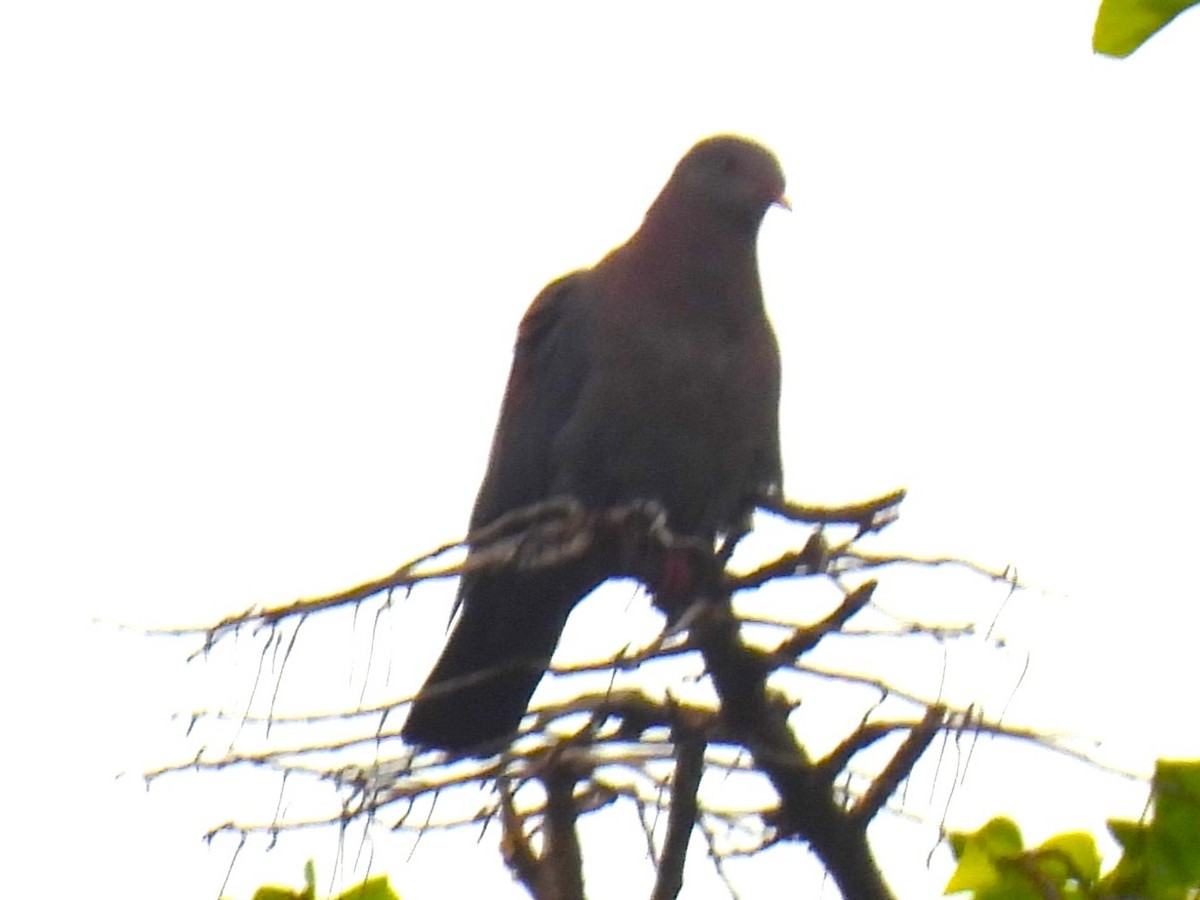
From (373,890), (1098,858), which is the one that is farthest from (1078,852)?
(373,890)

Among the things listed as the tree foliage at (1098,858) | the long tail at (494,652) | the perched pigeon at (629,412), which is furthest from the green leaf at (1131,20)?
the long tail at (494,652)

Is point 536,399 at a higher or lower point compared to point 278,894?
higher

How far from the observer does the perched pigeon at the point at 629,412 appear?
4609 millimetres

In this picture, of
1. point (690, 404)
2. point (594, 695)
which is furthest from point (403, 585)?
point (690, 404)

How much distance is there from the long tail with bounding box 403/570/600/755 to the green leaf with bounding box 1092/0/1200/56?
9.65ft

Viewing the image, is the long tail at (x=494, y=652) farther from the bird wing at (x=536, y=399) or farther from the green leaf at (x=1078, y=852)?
the green leaf at (x=1078, y=852)

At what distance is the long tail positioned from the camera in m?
4.58

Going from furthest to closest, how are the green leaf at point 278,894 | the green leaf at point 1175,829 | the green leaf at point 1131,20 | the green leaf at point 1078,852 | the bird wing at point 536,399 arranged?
the bird wing at point 536,399 < the green leaf at point 278,894 < the green leaf at point 1078,852 < the green leaf at point 1175,829 < the green leaf at point 1131,20

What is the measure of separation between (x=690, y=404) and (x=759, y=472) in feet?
1.01

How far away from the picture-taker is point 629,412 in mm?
4629

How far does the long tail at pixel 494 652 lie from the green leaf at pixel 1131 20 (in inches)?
116

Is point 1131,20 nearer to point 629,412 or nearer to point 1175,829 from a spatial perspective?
point 1175,829

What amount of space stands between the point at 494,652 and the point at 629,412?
0.83 meters

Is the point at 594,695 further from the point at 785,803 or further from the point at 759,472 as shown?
the point at 759,472
